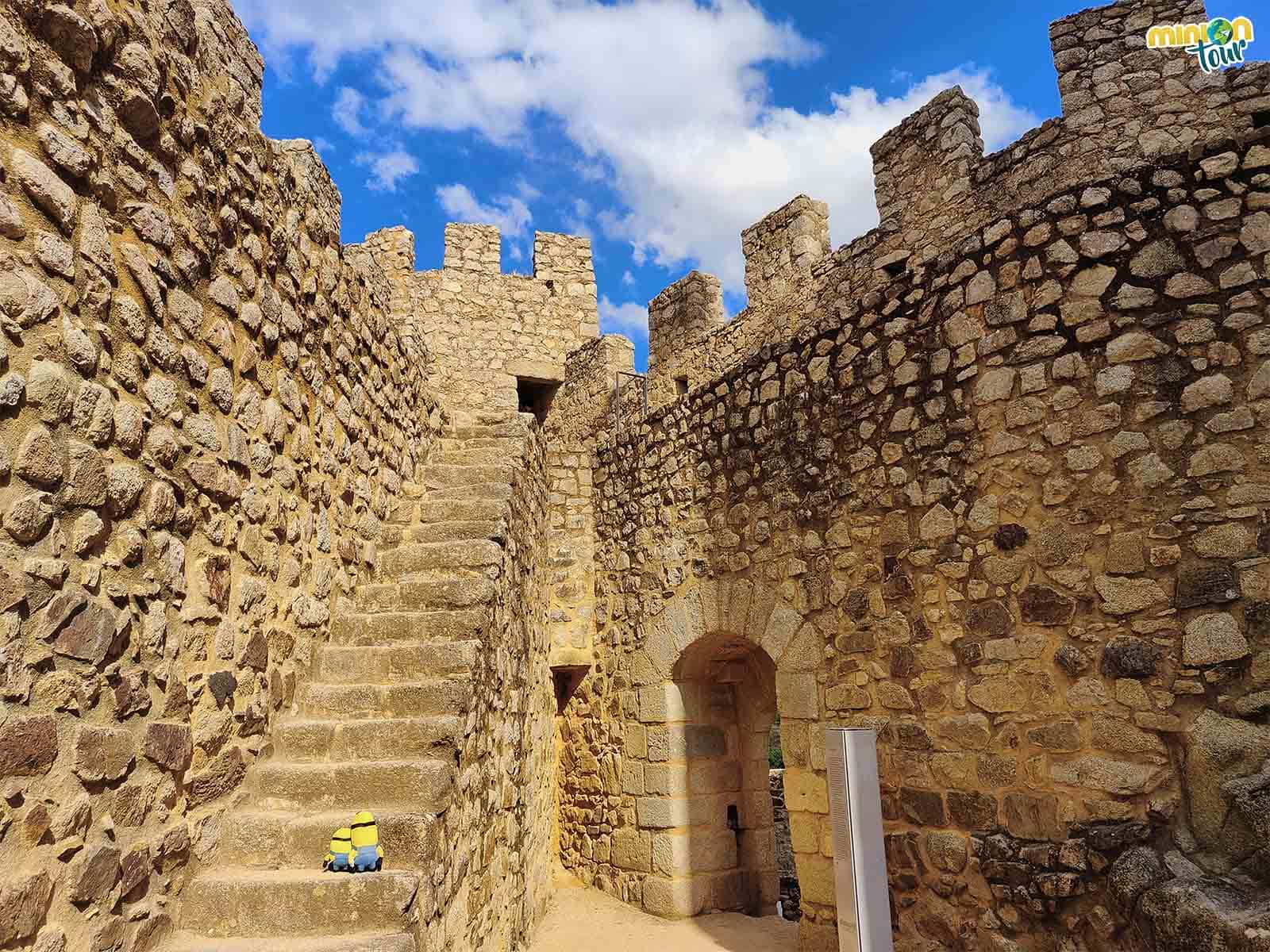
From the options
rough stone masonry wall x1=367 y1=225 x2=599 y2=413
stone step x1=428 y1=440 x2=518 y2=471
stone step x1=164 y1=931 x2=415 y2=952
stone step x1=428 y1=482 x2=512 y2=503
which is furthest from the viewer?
rough stone masonry wall x1=367 y1=225 x2=599 y2=413

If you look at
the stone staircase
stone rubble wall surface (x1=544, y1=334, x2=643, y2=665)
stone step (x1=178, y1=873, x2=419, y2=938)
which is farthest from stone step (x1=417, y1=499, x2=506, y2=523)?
stone step (x1=178, y1=873, x2=419, y2=938)

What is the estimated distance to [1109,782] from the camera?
141 inches

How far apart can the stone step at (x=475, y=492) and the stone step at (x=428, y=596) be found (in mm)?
1112

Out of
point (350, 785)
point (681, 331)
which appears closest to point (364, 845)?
point (350, 785)

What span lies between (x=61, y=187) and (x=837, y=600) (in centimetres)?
417

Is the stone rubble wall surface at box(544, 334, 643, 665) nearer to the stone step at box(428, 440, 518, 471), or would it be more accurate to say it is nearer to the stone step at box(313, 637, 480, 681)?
the stone step at box(428, 440, 518, 471)

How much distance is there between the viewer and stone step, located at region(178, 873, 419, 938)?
9.19 ft

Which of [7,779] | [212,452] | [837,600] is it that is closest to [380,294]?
[212,452]

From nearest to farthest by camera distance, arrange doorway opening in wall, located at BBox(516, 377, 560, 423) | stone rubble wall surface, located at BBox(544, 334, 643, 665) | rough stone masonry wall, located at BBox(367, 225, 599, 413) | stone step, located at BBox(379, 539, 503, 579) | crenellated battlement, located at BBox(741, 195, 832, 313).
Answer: stone step, located at BBox(379, 539, 503, 579) → stone rubble wall surface, located at BBox(544, 334, 643, 665) → crenellated battlement, located at BBox(741, 195, 832, 313) → rough stone masonry wall, located at BBox(367, 225, 599, 413) → doorway opening in wall, located at BBox(516, 377, 560, 423)

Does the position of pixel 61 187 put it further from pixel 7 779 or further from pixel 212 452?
pixel 7 779

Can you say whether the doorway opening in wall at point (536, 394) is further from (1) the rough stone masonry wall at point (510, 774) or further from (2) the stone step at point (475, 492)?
(2) the stone step at point (475, 492)

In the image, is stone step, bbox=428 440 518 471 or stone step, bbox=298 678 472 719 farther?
stone step, bbox=428 440 518 471
